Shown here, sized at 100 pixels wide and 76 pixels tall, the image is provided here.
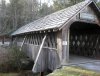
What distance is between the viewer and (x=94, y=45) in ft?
43.1

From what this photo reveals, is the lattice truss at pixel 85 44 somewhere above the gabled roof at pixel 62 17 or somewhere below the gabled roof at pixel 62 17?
below

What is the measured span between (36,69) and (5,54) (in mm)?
5566

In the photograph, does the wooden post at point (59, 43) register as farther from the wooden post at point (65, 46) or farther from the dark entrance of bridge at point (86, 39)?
the dark entrance of bridge at point (86, 39)

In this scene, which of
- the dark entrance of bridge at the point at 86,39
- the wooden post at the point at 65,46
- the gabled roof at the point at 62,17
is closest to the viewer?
the wooden post at the point at 65,46

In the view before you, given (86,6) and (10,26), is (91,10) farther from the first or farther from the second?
(10,26)

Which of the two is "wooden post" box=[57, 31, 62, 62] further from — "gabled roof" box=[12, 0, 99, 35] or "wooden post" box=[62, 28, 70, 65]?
Result: "gabled roof" box=[12, 0, 99, 35]

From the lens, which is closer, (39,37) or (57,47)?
(57,47)

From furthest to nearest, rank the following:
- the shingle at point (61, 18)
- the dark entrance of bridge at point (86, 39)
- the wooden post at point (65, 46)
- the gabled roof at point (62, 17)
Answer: the dark entrance of bridge at point (86, 39) → the shingle at point (61, 18) → the gabled roof at point (62, 17) → the wooden post at point (65, 46)

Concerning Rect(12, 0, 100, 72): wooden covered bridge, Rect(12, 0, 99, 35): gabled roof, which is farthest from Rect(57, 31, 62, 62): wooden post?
Rect(12, 0, 99, 35): gabled roof

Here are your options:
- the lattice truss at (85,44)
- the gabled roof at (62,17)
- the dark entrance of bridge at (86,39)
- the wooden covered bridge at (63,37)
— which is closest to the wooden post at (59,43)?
the wooden covered bridge at (63,37)

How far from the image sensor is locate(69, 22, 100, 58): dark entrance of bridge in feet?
42.0

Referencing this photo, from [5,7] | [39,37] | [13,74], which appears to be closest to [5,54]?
[13,74]

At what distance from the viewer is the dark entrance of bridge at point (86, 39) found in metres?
12.8

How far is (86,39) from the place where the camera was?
14234mm
